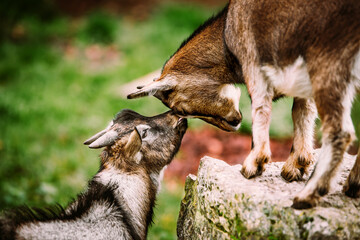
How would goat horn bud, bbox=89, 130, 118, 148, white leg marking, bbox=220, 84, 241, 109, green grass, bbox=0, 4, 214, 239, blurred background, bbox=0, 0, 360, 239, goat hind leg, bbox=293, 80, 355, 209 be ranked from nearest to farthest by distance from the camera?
goat hind leg, bbox=293, 80, 355, 209, goat horn bud, bbox=89, 130, 118, 148, white leg marking, bbox=220, 84, 241, 109, green grass, bbox=0, 4, 214, 239, blurred background, bbox=0, 0, 360, 239

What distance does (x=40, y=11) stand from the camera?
12.8m

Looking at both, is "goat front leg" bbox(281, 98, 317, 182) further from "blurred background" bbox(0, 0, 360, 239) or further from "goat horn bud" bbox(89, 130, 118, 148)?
"blurred background" bbox(0, 0, 360, 239)

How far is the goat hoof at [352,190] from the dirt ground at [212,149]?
4.02 meters

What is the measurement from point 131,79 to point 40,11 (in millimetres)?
5219

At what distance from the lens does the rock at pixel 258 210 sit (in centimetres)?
267

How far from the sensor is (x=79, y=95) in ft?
29.8

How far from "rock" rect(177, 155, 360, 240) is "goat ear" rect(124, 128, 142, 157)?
0.58 meters

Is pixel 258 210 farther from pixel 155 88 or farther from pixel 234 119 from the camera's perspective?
pixel 155 88

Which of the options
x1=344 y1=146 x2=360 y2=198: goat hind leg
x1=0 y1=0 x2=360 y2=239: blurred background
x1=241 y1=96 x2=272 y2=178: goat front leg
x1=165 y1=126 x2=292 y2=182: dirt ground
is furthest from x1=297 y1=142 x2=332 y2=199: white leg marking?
x1=165 y1=126 x2=292 y2=182: dirt ground

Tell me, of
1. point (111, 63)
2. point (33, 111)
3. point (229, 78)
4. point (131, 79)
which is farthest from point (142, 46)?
point (229, 78)

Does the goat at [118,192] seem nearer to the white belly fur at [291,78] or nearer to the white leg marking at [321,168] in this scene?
the white belly fur at [291,78]

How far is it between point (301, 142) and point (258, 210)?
2.75 feet

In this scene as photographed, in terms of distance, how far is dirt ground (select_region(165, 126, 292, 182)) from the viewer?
707cm

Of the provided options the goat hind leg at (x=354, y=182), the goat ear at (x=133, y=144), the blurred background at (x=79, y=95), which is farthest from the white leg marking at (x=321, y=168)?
the blurred background at (x=79, y=95)
